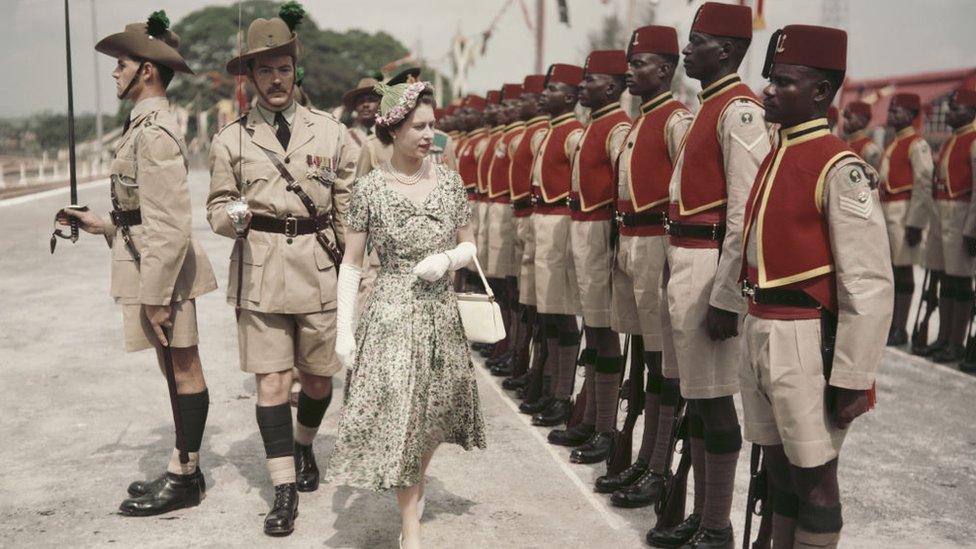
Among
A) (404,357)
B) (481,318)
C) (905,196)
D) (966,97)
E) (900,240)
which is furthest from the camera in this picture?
(905,196)

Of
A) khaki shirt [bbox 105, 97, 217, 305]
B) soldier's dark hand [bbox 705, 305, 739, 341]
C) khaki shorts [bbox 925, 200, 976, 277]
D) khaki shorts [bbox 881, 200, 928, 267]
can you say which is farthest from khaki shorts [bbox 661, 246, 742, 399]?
khaki shorts [bbox 881, 200, 928, 267]

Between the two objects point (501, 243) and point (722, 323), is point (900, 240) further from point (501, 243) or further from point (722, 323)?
point (722, 323)

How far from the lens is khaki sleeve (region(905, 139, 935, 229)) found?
9.80m

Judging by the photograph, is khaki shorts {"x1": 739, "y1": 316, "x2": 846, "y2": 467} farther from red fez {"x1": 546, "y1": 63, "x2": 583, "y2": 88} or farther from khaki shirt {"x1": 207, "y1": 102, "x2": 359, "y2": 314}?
red fez {"x1": 546, "y1": 63, "x2": 583, "y2": 88}

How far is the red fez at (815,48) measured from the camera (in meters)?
3.33

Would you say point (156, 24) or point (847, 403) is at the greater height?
point (156, 24)

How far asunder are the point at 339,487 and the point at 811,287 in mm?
3054

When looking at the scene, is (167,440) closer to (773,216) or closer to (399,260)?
(399,260)

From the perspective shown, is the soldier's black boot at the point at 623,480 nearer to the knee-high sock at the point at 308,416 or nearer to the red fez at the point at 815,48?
the knee-high sock at the point at 308,416

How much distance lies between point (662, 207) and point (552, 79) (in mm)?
2418

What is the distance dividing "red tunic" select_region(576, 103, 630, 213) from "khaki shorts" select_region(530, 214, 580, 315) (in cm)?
63

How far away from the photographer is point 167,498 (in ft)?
15.7

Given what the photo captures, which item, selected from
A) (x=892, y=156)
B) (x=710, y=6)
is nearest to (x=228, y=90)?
(x=892, y=156)

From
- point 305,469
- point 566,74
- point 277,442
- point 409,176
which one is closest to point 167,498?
point 277,442
